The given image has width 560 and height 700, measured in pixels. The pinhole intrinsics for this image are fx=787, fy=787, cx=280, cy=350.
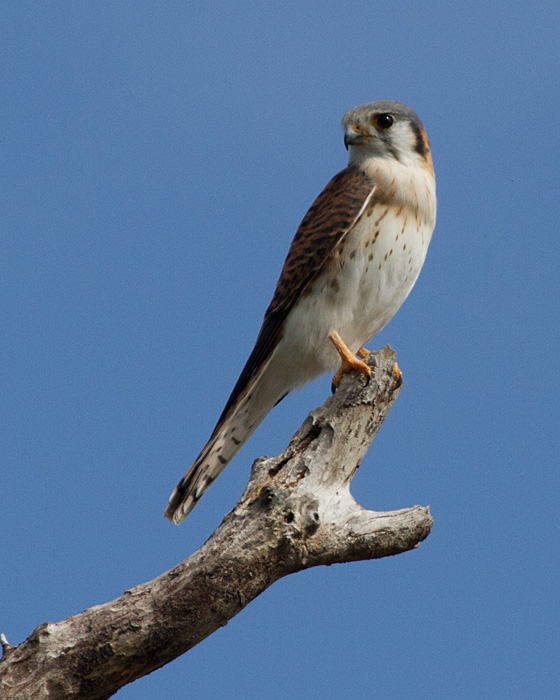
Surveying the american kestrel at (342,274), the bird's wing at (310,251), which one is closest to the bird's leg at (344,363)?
the american kestrel at (342,274)

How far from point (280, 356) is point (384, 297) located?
0.64 m

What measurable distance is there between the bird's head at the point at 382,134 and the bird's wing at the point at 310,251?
16cm

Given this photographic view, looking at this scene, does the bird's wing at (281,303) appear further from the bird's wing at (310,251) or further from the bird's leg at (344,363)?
the bird's leg at (344,363)

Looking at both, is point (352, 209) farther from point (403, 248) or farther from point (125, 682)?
point (125, 682)

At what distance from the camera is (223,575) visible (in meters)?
2.95

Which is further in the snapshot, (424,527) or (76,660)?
(424,527)

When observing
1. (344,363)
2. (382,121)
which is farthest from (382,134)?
(344,363)

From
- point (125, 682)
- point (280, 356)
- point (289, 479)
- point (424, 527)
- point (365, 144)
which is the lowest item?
point (125, 682)

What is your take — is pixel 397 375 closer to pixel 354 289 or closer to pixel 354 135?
pixel 354 289

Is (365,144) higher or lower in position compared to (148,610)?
higher

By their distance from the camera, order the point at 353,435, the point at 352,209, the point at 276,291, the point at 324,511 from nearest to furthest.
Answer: the point at 324,511
the point at 353,435
the point at 352,209
the point at 276,291

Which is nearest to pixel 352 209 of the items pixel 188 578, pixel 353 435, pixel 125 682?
pixel 353 435

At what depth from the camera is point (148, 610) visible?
9.53 ft

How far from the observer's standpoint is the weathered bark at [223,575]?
285 centimetres
